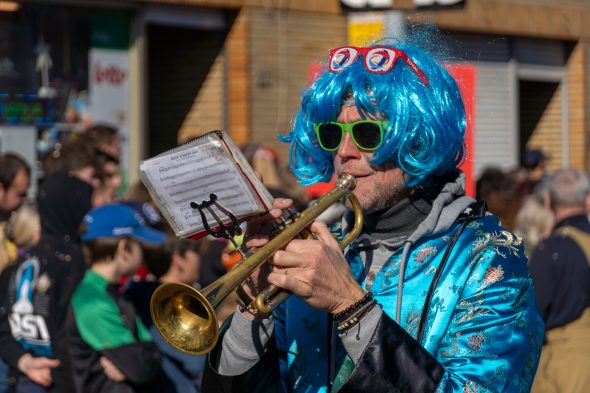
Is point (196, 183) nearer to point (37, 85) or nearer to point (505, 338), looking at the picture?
point (505, 338)

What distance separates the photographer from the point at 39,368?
177 inches

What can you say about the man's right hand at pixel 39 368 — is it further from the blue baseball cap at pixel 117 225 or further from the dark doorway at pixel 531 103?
the dark doorway at pixel 531 103

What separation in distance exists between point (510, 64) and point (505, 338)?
12.1 metres

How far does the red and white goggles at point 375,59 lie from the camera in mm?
2609

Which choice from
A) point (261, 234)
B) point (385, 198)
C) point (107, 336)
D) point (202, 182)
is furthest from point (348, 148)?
point (107, 336)

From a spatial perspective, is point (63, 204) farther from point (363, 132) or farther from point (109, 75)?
point (109, 75)

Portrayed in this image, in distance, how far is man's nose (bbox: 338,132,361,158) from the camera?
263 centimetres

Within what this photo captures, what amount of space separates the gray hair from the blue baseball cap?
243 cm

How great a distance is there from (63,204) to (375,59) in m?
3.07

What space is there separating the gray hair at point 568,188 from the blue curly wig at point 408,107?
3.37 metres

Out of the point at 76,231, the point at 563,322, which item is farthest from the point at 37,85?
the point at 563,322

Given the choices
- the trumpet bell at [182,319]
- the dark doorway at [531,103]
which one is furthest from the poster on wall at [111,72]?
the dark doorway at [531,103]

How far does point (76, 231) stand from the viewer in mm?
5355

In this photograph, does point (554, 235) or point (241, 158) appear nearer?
point (241, 158)
